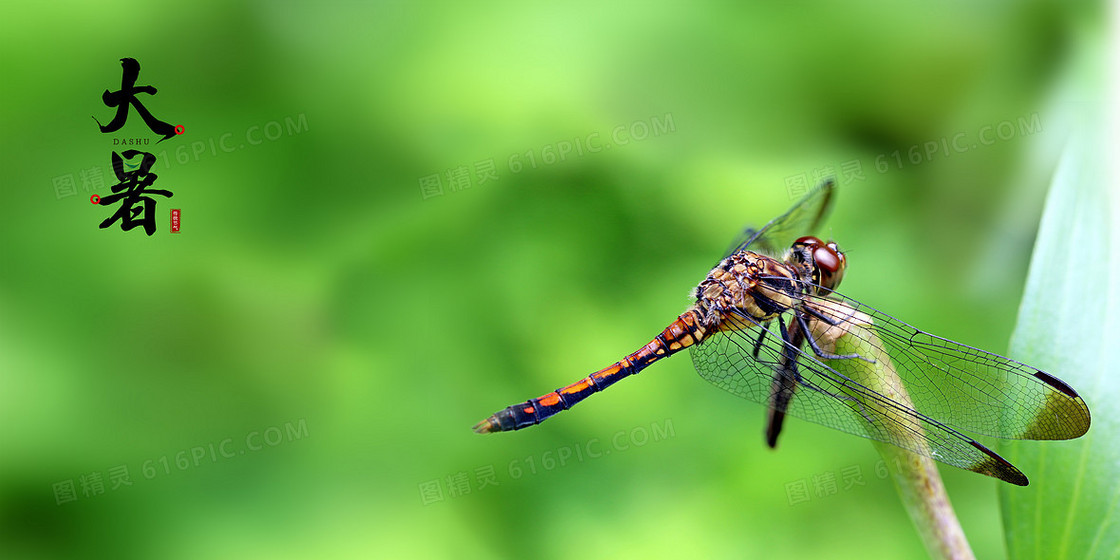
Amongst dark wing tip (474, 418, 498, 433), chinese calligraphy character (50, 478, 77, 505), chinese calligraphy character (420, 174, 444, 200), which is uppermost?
chinese calligraphy character (420, 174, 444, 200)

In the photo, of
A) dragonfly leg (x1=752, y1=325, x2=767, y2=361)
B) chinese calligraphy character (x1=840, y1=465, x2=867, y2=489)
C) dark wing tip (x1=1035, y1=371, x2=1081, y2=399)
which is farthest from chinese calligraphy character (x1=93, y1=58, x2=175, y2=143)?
dark wing tip (x1=1035, y1=371, x2=1081, y2=399)

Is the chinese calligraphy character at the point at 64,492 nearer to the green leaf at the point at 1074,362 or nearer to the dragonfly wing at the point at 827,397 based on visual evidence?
the dragonfly wing at the point at 827,397

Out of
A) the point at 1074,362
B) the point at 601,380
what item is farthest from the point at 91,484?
the point at 1074,362

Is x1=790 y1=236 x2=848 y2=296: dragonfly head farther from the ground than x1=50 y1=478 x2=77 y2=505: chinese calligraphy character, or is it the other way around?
x1=790 y1=236 x2=848 y2=296: dragonfly head

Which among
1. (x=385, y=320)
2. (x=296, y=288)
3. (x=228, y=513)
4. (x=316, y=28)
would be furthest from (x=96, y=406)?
(x=316, y=28)

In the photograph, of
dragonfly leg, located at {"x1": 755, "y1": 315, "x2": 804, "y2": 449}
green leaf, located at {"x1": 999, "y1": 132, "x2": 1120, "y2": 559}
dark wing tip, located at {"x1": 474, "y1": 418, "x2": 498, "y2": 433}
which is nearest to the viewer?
green leaf, located at {"x1": 999, "y1": 132, "x2": 1120, "y2": 559}

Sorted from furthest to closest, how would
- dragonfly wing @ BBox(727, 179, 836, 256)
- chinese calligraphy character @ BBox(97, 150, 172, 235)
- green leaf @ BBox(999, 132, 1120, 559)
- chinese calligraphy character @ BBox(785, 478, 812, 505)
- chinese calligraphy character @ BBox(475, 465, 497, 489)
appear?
chinese calligraphy character @ BBox(97, 150, 172, 235) → chinese calligraphy character @ BBox(475, 465, 497, 489) → chinese calligraphy character @ BBox(785, 478, 812, 505) → dragonfly wing @ BBox(727, 179, 836, 256) → green leaf @ BBox(999, 132, 1120, 559)

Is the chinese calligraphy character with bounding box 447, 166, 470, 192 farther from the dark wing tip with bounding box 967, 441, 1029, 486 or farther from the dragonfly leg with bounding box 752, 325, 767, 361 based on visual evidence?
the dark wing tip with bounding box 967, 441, 1029, 486
